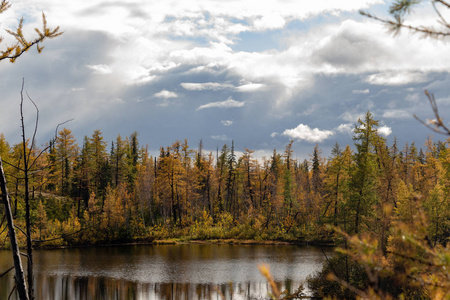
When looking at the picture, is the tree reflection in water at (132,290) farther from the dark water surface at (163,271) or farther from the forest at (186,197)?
the forest at (186,197)

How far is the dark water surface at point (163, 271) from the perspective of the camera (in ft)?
82.7

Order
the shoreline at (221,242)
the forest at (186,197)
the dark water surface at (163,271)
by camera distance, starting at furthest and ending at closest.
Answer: the shoreline at (221,242)
the forest at (186,197)
the dark water surface at (163,271)

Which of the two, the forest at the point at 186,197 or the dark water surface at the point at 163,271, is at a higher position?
the forest at the point at 186,197

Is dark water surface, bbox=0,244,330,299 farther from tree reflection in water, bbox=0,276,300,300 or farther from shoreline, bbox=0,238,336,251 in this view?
shoreline, bbox=0,238,336,251

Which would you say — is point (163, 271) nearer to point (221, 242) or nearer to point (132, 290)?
point (132, 290)

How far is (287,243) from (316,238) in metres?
3.88

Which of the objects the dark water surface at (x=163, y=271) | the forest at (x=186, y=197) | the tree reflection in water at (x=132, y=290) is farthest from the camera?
the forest at (x=186, y=197)

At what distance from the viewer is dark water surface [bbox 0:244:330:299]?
25.2 metres

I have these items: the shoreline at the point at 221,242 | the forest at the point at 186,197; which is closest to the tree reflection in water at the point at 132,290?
the forest at the point at 186,197

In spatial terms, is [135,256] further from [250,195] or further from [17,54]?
[17,54]

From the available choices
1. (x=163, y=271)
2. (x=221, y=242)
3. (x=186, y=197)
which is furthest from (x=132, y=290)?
(x=186, y=197)

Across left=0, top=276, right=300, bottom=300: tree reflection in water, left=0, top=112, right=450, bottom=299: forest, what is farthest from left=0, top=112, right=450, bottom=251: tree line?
left=0, top=276, right=300, bottom=300: tree reflection in water

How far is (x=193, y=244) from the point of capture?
1945 inches

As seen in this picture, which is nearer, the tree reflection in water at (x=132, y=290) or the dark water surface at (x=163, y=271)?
the tree reflection in water at (x=132, y=290)
